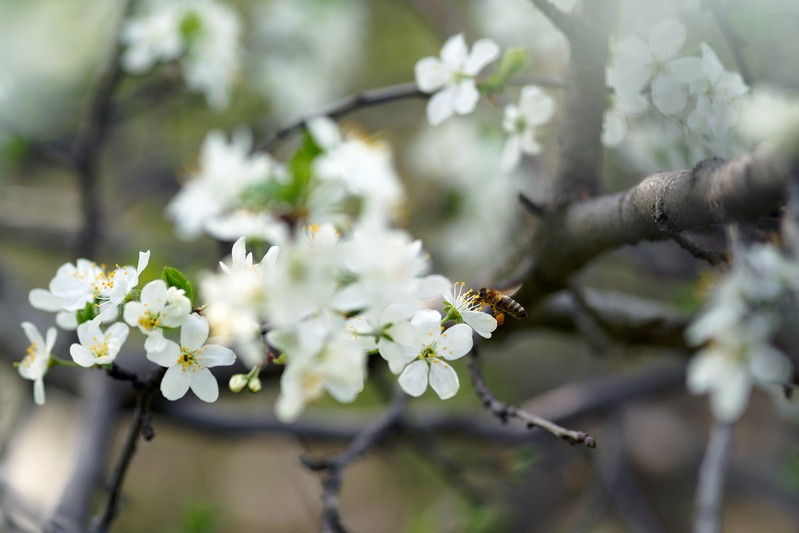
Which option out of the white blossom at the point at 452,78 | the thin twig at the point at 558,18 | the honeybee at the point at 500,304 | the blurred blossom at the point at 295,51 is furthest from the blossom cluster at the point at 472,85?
the blurred blossom at the point at 295,51

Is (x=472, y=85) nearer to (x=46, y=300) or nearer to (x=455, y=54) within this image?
(x=455, y=54)

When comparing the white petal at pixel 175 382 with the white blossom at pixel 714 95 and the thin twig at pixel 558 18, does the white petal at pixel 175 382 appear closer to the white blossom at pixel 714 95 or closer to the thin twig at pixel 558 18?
the thin twig at pixel 558 18

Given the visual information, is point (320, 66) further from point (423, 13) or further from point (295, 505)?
point (295, 505)

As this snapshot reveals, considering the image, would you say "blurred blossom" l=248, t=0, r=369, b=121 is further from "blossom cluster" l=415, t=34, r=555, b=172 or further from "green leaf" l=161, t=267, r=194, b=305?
"green leaf" l=161, t=267, r=194, b=305

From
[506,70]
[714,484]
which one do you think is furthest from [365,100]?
[714,484]

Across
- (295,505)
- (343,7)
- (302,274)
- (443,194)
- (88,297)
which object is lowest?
(295,505)

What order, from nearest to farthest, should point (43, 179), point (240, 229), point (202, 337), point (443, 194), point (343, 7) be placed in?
1. point (202, 337)
2. point (240, 229)
3. point (443, 194)
4. point (343, 7)
5. point (43, 179)

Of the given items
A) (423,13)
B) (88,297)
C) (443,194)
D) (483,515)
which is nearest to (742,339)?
(88,297)
